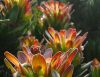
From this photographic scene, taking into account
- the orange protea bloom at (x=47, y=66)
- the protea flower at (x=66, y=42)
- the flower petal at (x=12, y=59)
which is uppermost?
the flower petal at (x=12, y=59)

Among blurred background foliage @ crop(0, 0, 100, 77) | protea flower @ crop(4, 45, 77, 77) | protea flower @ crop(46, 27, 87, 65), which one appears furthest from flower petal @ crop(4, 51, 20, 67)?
blurred background foliage @ crop(0, 0, 100, 77)

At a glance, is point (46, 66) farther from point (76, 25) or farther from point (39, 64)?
point (76, 25)

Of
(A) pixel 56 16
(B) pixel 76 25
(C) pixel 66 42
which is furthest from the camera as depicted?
(B) pixel 76 25

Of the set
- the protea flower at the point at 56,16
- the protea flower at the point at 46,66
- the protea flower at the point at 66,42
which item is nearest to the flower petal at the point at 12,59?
the protea flower at the point at 46,66

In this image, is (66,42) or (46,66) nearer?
(46,66)

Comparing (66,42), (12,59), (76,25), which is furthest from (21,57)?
(76,25)

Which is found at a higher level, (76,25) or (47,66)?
(47,66)

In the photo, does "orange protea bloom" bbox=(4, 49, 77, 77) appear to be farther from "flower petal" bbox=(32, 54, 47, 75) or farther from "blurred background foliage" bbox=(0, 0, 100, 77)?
"blurred background foliage" bbox=(0, 0, 100, 77)

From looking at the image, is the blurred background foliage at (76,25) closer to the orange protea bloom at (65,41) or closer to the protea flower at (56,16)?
the protea flower at (56,16)

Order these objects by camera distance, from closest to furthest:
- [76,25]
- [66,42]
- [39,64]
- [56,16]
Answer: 1. [39,64]
2. [66,42]
3. [56,16]
4. [76,25]

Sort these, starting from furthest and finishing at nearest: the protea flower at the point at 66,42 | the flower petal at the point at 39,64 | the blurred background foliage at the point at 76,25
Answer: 1. the blurred background foliage at the point at 76,25
2. the protea flower at the point at 66,42
3. the flower petal at the point at 39,64

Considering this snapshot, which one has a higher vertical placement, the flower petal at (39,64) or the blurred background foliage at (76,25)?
the flower petal at (39,64)
